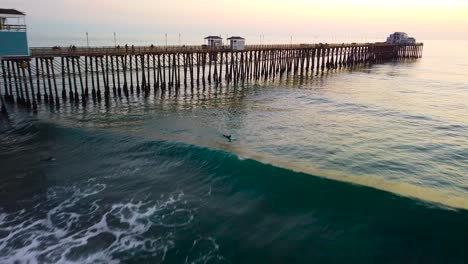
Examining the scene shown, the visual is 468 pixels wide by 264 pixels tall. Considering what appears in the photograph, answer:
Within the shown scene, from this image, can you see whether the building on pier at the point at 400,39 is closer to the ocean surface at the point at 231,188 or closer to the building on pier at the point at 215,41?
the building on pier at the point at 215,41

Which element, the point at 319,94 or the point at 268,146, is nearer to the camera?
the point at 268,146

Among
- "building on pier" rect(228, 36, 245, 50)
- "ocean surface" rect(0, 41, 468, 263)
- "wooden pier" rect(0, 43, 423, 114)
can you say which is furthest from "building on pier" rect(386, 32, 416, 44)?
"ocean surface" rect(0, 41, 468, 263)

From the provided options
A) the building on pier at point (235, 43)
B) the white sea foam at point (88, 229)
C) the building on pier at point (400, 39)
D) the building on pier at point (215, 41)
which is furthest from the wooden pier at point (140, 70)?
the white sea foam at point (88, 229)

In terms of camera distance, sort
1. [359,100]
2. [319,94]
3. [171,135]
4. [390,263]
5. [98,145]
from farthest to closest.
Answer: [319,94] < [359,100] < [171,135] < [98,145] < [390,263]

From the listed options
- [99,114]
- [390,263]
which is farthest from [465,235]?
[99,114]

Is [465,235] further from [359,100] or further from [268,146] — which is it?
[359,100]

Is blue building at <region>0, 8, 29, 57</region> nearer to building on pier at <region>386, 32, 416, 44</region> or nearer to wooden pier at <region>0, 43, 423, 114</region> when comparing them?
wooden pier at <region>0, 43, 423, 114</region>

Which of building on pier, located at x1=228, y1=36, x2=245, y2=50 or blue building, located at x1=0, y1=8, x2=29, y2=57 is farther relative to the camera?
building on pier, located at x1=228, y1=36, x2=245, y2=50
